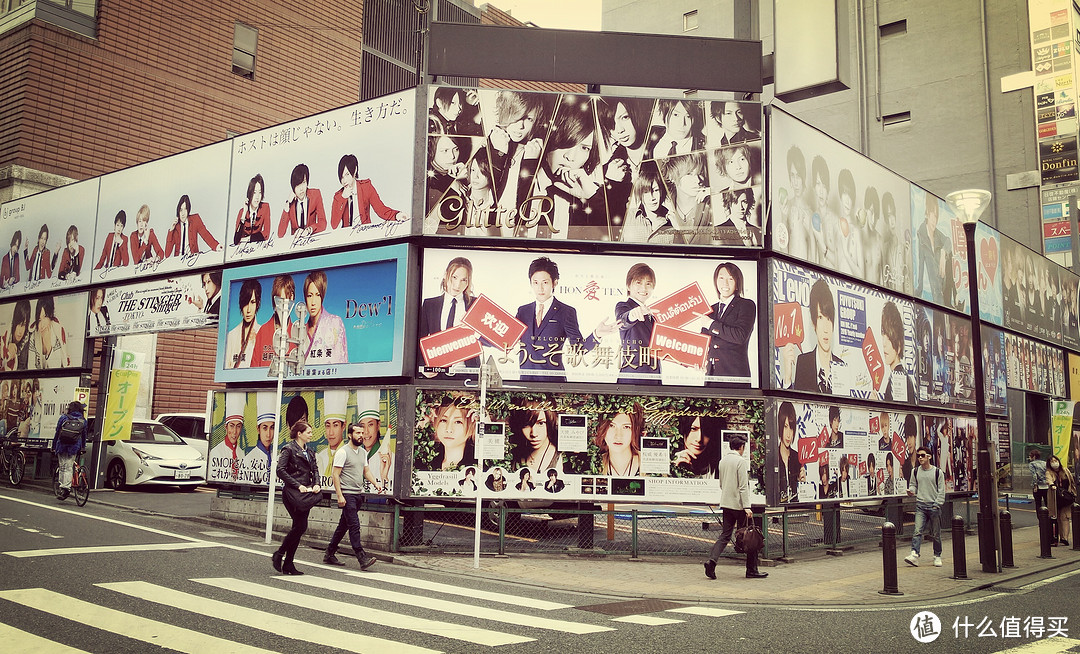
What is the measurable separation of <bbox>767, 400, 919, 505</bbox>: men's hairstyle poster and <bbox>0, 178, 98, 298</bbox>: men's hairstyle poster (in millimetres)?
17599

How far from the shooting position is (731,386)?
1464 cm

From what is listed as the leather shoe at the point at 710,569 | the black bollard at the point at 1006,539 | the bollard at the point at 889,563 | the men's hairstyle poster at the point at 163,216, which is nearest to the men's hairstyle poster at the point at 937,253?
the black bollard at the point at 1006,539

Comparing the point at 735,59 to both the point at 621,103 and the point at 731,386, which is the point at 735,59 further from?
the point at 731,386

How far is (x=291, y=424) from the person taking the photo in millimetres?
15664

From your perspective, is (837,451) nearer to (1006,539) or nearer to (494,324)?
(1006,539)

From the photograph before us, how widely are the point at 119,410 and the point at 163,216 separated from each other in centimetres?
472

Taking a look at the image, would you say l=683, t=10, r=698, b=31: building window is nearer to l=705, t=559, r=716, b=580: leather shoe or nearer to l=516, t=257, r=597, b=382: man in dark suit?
l=516, t=257, r=597, b=382: man in dark suit

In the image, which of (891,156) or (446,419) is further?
(891,156)

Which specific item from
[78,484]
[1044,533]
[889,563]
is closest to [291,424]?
[78,484]

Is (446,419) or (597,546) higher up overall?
(446,419)

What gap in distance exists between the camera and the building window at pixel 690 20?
4491 cm

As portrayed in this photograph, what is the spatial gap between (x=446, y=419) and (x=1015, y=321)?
21589mm

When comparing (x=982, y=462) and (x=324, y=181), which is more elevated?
(x=324, y=181)

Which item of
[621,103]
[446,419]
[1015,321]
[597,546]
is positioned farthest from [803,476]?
[1015,321]
